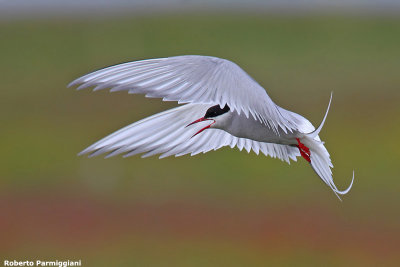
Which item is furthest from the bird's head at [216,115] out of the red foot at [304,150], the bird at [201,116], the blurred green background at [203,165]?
the blurred green background at [203,165]

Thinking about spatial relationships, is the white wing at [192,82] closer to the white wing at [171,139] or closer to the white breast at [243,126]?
the white breast at [243,126]

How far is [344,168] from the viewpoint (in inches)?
433

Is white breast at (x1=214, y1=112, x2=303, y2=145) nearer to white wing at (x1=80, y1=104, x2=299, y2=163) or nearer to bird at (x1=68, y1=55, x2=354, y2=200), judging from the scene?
bird at (x1=68, y1=55, x2=354, y2=200)

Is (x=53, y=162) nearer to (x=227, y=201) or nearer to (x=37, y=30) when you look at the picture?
(x=227, y=201)

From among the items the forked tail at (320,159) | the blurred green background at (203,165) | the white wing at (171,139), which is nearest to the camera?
the white wing at (171,139)

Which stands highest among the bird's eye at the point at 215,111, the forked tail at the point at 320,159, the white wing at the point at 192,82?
the white wing at the point at 192,82

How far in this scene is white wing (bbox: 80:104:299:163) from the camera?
3.77 meters

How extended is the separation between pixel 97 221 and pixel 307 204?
1968mm

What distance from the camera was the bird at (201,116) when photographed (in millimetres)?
3381

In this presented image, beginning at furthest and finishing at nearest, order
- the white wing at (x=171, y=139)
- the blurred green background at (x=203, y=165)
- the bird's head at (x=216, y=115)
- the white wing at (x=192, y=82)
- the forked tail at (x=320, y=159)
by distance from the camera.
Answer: the blurred green background at (x=203, y=165) < the forked tail at (x=320, y=159) < the bird's head at (x=216, y=115) < the white wing at (x=171, y=139) < the white wing at (x=192, y=82)

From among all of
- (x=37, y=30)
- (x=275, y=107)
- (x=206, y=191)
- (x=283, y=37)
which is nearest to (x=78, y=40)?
(x=37, y=30)

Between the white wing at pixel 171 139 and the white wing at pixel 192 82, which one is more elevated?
the white wing at pixel 192 82

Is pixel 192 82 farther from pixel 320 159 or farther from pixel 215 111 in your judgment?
pixel 320 159

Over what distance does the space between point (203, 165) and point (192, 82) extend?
8.55 meters
